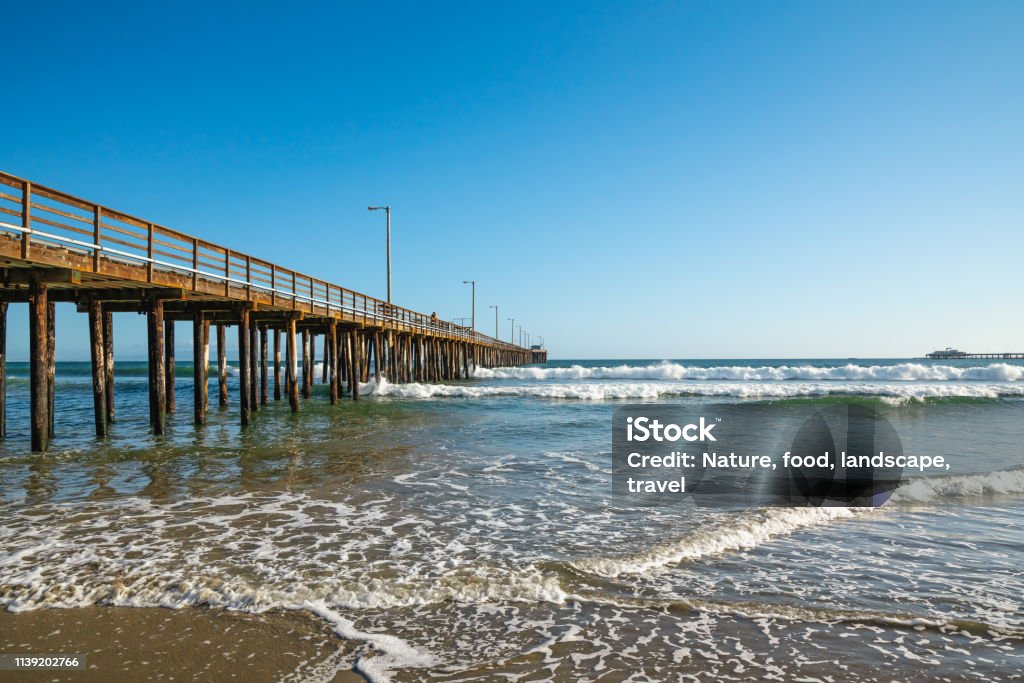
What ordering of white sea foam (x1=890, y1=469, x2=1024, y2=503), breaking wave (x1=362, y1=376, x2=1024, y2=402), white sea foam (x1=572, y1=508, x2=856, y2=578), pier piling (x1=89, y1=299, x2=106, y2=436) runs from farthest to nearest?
breaking wave (x1=362, y1=376, x2=1024, y2=402) < pier piling (x1=89, y1=299, x2=106, y2=436) < white sea foam (x1=890, y1=469, x2=1024, y2=503) < white sea foam (x1=572, y1=508, x2=856, y2=578)

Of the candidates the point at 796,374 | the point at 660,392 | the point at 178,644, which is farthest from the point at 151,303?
the point at 796,374

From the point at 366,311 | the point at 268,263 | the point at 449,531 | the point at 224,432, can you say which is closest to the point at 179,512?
the point at 449,531

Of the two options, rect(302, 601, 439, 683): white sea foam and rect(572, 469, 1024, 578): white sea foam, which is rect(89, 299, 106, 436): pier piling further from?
rect(572, 469, 1024, 578): white sea foam

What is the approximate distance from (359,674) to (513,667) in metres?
0.86

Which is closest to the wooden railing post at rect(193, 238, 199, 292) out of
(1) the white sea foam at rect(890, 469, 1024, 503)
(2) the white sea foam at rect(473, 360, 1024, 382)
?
(1) the white sea foam at rect(890, 469, 1024, 503)

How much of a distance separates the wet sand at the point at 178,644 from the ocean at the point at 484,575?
0.6 inches

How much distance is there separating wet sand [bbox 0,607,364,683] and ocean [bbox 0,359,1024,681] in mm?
16

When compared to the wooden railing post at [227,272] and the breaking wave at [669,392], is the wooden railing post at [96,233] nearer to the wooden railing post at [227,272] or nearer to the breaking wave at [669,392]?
the wooden railing post at [227,272]

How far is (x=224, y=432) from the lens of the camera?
1461 cm

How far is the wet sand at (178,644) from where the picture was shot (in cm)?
340

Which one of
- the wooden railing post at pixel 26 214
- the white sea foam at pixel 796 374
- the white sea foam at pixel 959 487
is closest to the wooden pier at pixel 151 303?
the wooden railing post at pixel 26 214

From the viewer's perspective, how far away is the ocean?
3.65 m

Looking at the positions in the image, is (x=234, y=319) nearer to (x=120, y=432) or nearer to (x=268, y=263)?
(x=268, y=263)

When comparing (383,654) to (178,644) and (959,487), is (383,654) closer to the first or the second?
(178,644)
